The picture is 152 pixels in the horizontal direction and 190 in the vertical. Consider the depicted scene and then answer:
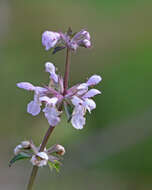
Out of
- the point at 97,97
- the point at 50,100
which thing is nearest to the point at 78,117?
the point at 50,100

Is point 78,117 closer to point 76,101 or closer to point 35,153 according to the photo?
point 76,101

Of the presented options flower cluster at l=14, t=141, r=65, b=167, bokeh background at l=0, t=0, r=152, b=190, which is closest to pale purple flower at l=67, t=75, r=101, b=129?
flower cluster at l=14, t=141, r=65, b=167

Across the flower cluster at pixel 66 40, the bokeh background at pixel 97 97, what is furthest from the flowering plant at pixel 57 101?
the bokeh background at pixel 97 97

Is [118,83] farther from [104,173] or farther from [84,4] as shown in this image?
[84,4]

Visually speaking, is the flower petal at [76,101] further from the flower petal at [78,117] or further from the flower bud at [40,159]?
the flower bud at [40,159]


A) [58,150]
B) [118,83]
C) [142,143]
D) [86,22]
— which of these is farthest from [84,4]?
[58,150]

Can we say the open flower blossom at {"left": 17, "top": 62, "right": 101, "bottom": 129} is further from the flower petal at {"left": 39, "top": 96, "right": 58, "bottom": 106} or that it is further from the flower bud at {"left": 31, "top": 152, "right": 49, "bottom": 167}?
the flower bud at {"left": 31, "top": 152, "right": 49, "bottom": 167}
